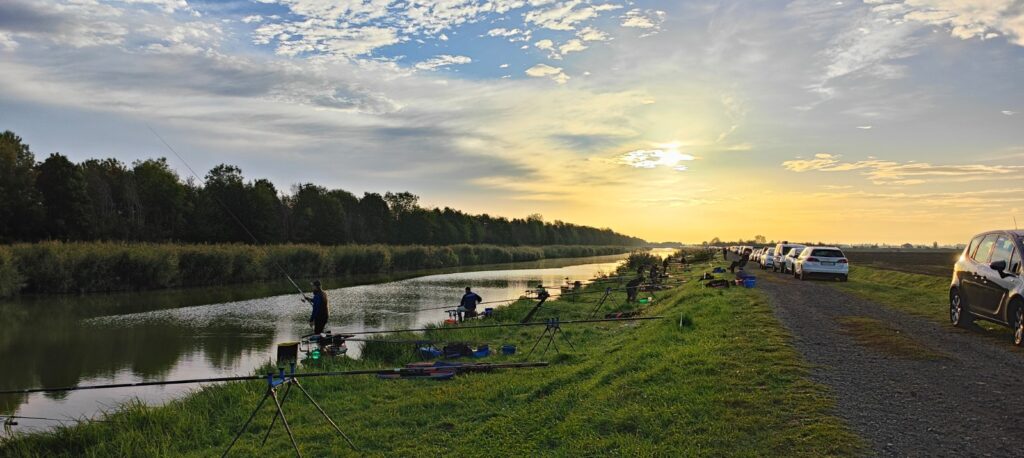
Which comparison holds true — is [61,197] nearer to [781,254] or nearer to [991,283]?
→ [781,254]

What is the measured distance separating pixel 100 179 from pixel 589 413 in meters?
83.2

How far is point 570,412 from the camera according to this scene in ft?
29.1

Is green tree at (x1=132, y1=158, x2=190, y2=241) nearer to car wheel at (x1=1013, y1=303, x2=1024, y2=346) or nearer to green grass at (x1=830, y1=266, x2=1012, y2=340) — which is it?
green grass at (x1=830, y1=266, x2=1012, y2=340)

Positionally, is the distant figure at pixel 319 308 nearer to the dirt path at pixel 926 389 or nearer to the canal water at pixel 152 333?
the canal water at pixel 152 333

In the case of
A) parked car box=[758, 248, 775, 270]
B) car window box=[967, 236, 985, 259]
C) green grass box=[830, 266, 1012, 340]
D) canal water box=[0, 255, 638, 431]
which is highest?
car window box=[967, 236, 985, 259]

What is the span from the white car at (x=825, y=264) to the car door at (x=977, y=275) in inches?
635

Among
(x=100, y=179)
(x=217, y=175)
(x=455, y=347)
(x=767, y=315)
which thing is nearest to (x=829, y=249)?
(x=767, y=315)

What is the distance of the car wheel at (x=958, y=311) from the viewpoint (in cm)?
1398

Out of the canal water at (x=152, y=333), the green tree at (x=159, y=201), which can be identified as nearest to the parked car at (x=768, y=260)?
the canal water at (x=152, y=333)

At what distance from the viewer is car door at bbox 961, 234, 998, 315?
13195 millimetres

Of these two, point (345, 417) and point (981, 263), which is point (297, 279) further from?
point (981, 263)

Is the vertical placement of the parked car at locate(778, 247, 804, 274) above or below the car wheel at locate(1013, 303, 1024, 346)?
above

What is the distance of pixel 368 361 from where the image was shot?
16.8 m

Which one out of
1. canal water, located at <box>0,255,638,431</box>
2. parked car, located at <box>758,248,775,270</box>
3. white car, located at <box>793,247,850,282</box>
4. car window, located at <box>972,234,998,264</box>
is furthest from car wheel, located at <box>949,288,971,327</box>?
parked car, located at <box>758,248,775,270</box>
